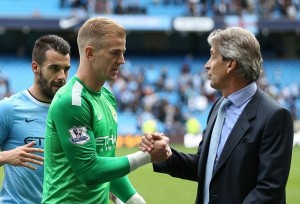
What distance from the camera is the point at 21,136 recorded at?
223 inches

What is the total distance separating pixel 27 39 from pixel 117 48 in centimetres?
3181

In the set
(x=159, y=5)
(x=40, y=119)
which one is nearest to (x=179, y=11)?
(x=159, y=5)

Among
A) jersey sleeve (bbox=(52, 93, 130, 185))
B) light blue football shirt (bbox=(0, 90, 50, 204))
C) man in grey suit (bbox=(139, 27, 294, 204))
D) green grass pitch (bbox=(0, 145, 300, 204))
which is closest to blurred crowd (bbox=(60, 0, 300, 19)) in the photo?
green grass pitch (bbox=(0, 145, 300, 204))

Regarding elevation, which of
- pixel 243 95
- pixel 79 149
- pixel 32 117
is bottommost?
pixel 32 117

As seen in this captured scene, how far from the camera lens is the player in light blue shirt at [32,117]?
555 cm

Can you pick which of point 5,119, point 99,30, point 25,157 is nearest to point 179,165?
point 25,157

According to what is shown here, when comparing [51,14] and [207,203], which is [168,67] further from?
[207,203]

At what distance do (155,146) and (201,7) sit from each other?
30543 mm

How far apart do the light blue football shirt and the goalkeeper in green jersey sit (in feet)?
3.17

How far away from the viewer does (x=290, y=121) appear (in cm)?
452

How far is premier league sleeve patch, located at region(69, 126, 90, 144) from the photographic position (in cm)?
439

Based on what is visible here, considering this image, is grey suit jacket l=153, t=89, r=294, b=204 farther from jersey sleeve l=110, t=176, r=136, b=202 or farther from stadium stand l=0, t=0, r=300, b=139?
stadium stand l=0, t=0, r=300, b=139

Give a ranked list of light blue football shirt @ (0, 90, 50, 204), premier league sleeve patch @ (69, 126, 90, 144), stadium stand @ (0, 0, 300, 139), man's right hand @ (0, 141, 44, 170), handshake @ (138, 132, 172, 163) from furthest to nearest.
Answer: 1. stadium stand @ (0, 0, 300, 139)
2. light blue football shirt @ (0, 90, 50, 204)
3. man's right hand @ (0, 141, 44, 170)
4. handshake @ (138, 132, 172, 163)
5. premier league sleeve patch @ (69, 126, 90, 144)

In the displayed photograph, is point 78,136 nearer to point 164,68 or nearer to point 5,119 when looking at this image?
point 5,119
